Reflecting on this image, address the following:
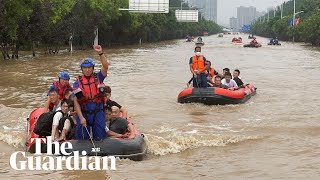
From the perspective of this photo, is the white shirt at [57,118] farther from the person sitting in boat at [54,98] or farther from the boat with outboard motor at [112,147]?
the person sitting in boat at [54,98]

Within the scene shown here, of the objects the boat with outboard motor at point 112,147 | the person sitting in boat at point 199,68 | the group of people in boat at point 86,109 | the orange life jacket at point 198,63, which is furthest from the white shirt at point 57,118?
the orange life jacket at point 198,63

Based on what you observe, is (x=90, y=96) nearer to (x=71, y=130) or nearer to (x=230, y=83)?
(x=71, y=130)

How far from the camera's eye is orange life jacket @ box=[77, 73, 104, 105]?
7.98m

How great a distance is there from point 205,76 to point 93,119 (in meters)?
7.43

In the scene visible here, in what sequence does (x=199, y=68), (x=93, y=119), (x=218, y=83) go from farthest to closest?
(x=218, y=83) < (x=199, y=68) < (x=93, y=119)

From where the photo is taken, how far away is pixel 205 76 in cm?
1533

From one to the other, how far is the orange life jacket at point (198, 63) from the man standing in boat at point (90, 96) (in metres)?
6.94

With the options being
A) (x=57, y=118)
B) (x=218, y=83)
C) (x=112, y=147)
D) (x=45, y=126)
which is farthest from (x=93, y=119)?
(x=218, y=83)

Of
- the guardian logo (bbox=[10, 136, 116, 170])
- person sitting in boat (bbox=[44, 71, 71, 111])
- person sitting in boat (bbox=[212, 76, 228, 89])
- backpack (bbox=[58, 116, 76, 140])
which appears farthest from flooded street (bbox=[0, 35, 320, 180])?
person sitting in boat (bbox=[44, 71, 71, 111])

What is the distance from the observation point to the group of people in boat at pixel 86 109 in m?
7.98

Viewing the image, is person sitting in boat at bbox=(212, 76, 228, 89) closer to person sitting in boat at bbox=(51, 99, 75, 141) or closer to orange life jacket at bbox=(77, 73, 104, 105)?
A: person sitting in boat at bbox=(51, 99, 75, 141)

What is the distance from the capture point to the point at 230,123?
12.9m

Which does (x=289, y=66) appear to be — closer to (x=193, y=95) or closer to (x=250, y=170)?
(x=193, y=95)

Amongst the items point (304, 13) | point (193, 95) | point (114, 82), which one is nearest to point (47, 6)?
point (114, 82)
